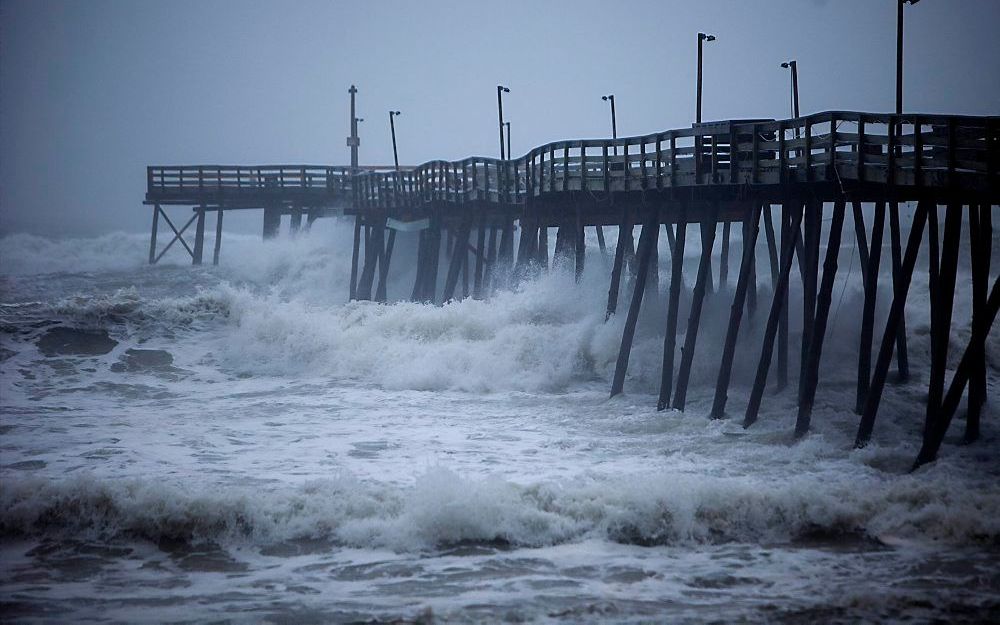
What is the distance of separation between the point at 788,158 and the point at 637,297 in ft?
11.4

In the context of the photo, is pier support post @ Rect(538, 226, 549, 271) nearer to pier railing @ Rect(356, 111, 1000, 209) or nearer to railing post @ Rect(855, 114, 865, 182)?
pier railing @ Rect(356, 111, 1000, 209)

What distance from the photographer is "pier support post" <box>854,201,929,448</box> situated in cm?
1127

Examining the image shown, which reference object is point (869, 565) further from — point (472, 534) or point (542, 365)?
point (542, 365)

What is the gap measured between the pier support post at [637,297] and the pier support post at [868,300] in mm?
3116

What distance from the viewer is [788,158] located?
12906 mm

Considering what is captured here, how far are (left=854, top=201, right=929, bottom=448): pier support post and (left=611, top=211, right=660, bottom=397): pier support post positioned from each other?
4.30 m

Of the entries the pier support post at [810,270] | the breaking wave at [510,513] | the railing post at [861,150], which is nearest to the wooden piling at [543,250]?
the pier support post at [810,270]

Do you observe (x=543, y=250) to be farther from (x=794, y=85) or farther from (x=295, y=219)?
(x=295, y=219)

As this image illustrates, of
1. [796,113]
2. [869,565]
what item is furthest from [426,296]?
[869,565]

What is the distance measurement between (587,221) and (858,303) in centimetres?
620

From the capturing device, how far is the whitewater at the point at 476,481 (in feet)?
23.9

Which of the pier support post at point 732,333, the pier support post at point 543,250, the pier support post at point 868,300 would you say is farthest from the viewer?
the pier support post at point 543,250

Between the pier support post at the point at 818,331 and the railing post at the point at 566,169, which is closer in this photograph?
the pier support post at the point at 818,331

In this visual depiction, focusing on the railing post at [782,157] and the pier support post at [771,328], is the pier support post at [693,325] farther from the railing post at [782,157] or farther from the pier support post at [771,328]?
the railing post at [782,157]
